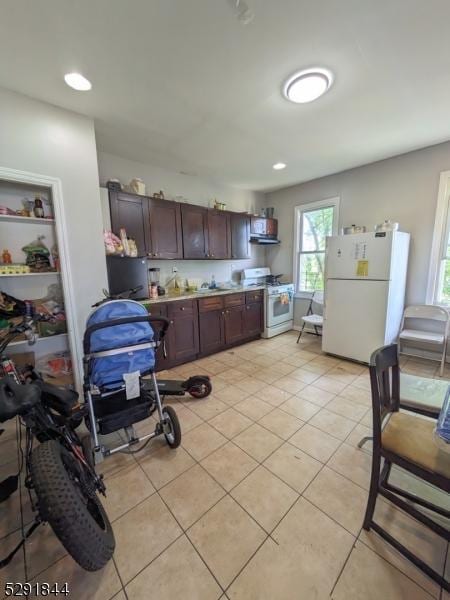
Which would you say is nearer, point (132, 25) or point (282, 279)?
point (132, 25)

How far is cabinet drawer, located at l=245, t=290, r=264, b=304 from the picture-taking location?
3913mm

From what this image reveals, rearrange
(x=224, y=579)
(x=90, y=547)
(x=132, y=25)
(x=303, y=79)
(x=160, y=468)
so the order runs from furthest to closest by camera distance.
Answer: (x=303, y=79), (x=160, y=468), (x=132, y=25), (x=224, y=579), (x=90, y=547)

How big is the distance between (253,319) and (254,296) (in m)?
0.39

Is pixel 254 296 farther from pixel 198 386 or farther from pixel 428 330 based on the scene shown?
pixel 428 330

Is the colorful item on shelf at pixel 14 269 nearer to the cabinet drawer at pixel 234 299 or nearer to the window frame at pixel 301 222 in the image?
the cabinet drawer at pixel 234 299

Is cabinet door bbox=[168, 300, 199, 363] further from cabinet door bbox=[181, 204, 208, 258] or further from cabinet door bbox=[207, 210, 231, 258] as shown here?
cabinet door bbox=[207, 210, 231, 258]

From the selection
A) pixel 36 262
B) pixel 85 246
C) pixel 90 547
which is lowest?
pixel 90 547

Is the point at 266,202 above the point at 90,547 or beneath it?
above

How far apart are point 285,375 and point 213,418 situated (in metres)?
1.14

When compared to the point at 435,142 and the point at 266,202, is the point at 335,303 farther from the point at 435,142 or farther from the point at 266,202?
the point at 266,202

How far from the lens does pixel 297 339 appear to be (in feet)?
13.6

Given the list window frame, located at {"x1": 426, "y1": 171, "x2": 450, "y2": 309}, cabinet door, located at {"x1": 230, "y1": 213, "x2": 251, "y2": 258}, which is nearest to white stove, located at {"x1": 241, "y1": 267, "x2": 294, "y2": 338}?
cabinet door, located at {"x1": 230, "y1": 213, "x2": 251, "y2": 258}

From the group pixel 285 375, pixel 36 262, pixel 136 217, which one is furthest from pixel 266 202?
pixel 36 262

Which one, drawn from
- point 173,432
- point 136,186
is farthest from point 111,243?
point 173,432
